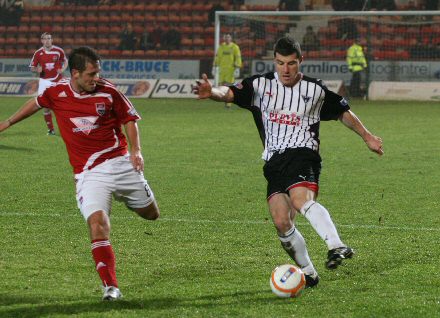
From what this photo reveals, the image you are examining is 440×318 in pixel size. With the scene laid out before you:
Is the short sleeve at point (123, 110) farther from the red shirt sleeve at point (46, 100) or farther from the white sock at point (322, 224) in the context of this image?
the white sock at point (322, 224)

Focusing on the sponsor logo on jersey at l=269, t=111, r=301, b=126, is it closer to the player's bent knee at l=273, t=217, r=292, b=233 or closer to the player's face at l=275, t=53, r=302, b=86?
the player's face at l=275, t=53, r=302, b=86

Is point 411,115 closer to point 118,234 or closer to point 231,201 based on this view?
point 231,201

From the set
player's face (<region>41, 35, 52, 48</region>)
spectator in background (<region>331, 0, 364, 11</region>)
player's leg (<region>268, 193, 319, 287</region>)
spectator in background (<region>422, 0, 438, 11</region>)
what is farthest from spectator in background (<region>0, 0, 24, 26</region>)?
player's leg (<region>268, 193, 319, 287</region>)

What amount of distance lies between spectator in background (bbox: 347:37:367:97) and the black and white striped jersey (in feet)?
74.8

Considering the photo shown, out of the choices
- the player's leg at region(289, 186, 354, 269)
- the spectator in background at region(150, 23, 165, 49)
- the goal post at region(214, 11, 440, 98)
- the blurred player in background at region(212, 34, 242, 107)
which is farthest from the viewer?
the spectator in background at region(150, 23, 165, 49)

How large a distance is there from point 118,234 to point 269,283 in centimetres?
238

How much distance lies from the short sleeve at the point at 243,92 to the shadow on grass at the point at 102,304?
1379 millimetres

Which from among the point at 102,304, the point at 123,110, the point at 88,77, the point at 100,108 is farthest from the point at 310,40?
the point at 102,304

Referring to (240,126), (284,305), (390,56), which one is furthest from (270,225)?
(390,56)

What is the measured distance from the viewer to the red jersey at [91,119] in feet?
20.3

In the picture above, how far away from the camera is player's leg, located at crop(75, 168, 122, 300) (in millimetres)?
5781

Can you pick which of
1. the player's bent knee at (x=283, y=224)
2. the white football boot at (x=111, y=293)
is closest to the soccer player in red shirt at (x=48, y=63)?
the player's bent knee at (x=283, y=224)

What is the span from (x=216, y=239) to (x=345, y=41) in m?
23.7

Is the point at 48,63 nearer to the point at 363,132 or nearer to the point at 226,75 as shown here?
the point at 226,75
